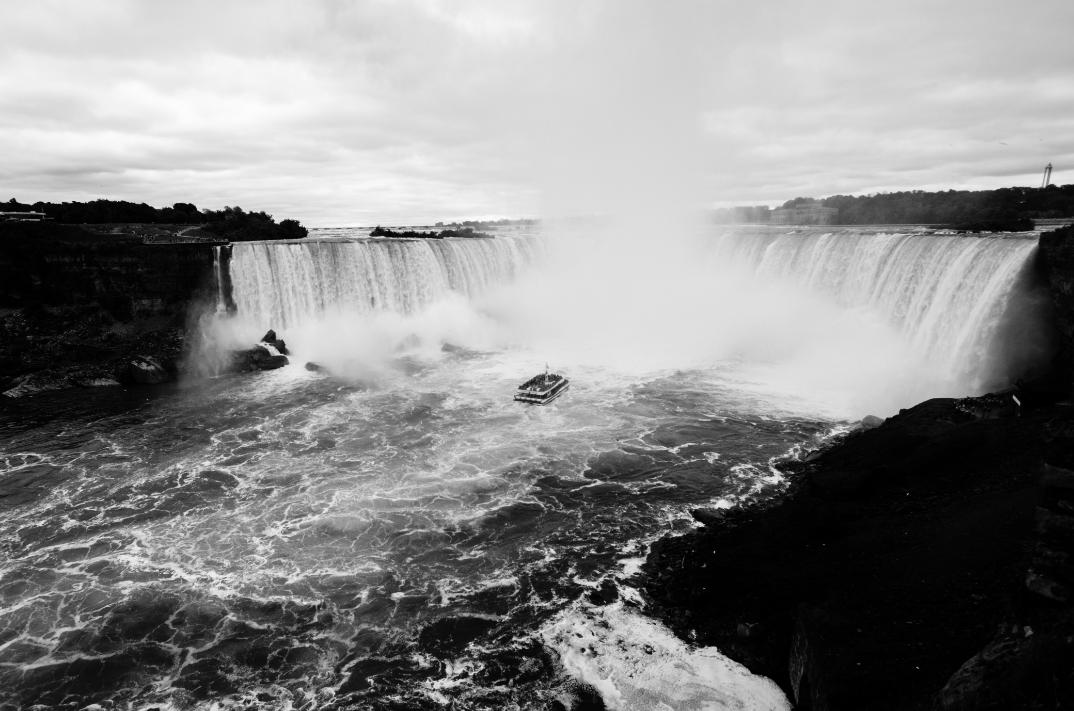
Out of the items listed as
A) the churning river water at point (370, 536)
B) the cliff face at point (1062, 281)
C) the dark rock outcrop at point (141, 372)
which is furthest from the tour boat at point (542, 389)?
the dark rock outcrop at point (141, 372)

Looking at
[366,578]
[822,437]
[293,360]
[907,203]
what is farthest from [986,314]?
[907,203]

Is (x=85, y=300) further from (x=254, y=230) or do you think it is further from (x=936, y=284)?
(x=936, y=284)

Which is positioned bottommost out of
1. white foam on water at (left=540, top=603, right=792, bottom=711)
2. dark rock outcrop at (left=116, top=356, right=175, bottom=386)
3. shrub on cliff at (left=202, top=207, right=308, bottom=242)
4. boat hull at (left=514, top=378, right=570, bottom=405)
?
white foam on water at (left=540, top=603, right=792, bottom=711)

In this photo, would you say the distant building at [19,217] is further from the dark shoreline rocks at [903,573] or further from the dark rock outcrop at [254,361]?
the dark shoreline rocks at [903,573]

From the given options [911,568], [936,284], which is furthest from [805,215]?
[911,568]

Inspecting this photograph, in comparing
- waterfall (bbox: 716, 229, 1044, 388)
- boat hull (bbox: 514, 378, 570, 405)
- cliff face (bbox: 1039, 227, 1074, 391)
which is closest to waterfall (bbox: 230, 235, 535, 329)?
boat hull (bbox: 514, 378, 570, 405)

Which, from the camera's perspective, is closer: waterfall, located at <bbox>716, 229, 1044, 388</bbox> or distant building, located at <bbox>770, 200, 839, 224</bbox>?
waterfall, located at <bbox>716, 229, 1044, 388</bbox>

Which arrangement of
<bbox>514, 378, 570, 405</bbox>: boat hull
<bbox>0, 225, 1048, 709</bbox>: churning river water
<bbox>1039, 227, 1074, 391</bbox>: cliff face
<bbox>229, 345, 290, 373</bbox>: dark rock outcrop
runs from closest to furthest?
<bbox>0, 225, 1048, 709</bbox>: churning river water
<bbox>1039, 227, 1074, 391</bbox>: cliff face
<bbox>514, 378, 570, 405</bbox>: boat hull
<bbox>229, 345, 290, 373</bbox>: dark rock outcrop

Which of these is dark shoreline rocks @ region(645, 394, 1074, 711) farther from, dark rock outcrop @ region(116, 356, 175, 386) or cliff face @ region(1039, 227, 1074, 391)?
dark rock outcrop @ region(116, 356, 175, 386)
